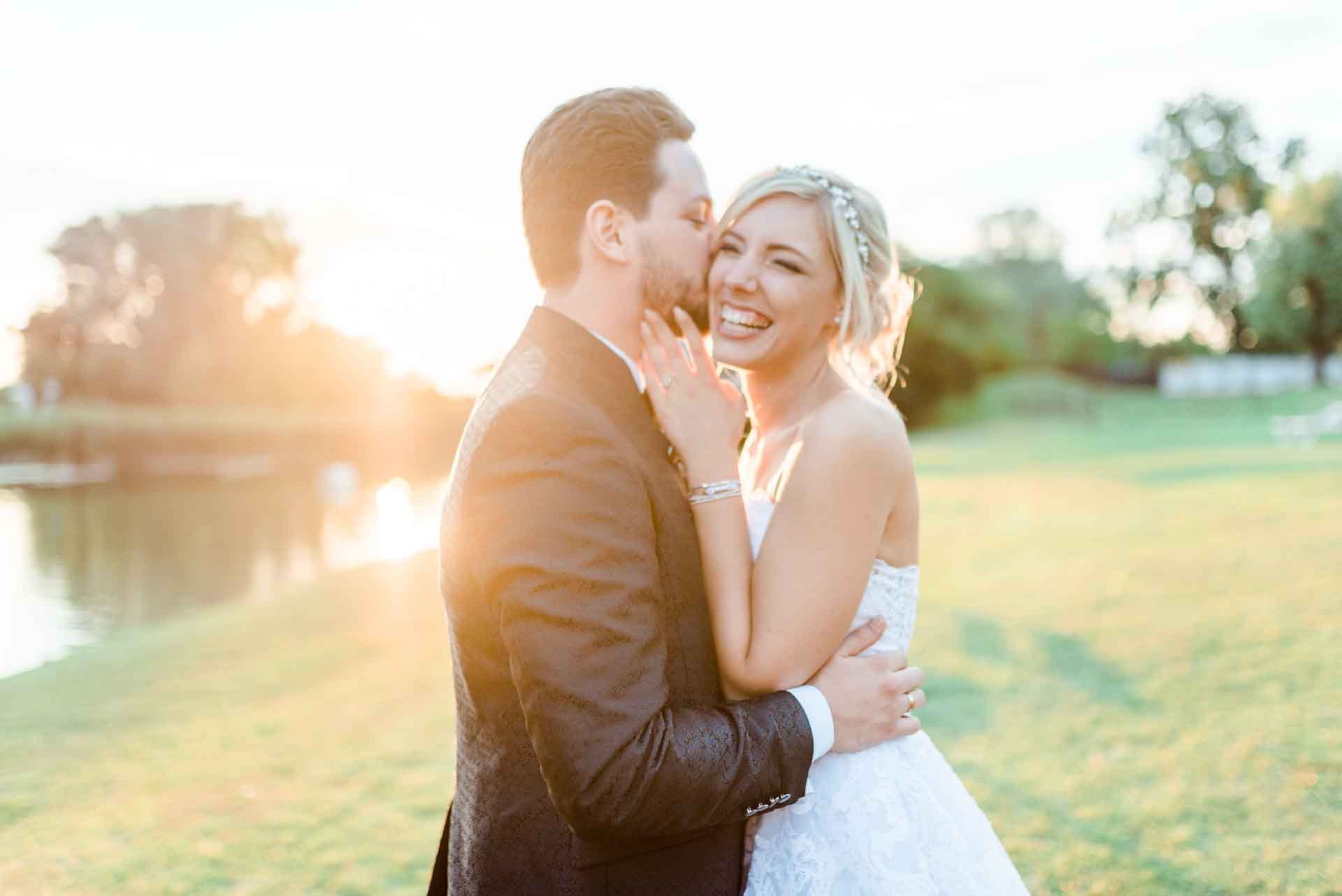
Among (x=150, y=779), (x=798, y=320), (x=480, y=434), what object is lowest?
(x=150, y=779)

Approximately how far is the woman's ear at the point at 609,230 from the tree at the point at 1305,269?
181ft

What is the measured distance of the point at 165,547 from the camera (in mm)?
21594

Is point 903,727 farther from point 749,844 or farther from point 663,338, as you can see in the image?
point 663,338

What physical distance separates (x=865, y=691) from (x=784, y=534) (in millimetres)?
417

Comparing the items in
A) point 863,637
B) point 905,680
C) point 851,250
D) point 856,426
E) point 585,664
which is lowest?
point 905,680

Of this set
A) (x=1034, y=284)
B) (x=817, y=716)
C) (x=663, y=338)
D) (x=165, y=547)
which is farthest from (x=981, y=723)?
(x=1034, y=284)

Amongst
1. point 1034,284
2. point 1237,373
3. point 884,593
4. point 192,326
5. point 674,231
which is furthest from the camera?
point 1034,284

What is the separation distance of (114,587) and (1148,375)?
59.2m

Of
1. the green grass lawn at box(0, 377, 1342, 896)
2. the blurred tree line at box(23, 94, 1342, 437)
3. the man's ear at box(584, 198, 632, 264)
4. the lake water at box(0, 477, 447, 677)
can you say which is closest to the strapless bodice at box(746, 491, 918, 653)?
the man's ear at box(584, 198, 632, 264)

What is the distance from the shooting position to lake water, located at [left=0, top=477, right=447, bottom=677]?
14711 mm

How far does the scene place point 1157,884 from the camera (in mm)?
4672

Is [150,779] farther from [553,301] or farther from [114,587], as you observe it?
[114,587]

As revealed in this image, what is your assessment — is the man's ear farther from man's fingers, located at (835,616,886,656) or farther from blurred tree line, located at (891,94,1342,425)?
blurred tree line, located at (891,94,1342,425)

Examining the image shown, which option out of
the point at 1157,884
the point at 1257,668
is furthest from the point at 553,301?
the point at 1257,668
